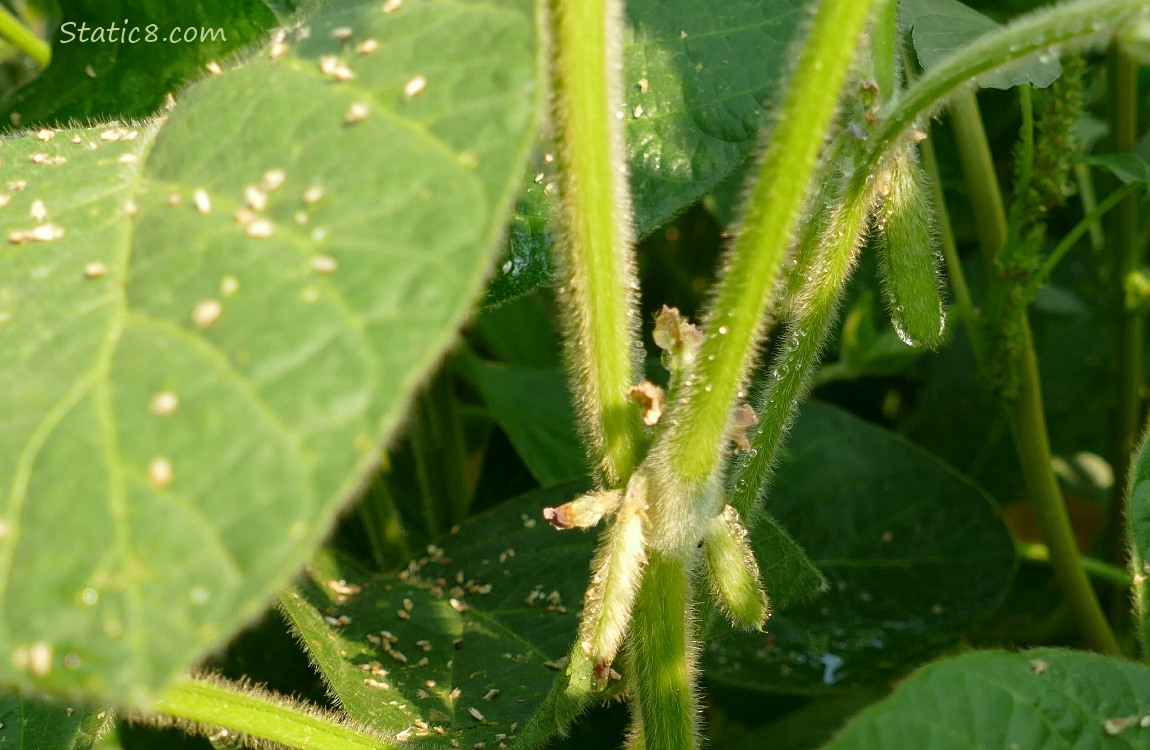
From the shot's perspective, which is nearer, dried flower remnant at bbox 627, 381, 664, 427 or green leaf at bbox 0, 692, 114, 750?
dried flower remnant at bbox 627, 381, 664, 427

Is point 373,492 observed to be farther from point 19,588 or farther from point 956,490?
point 19,588

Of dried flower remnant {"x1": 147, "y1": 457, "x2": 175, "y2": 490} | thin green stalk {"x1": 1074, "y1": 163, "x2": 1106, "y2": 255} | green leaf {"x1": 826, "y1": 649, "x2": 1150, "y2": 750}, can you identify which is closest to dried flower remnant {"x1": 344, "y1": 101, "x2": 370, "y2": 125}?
dried flower remnant {"x1": 147, "y1": 457, "x2": 175, "y2": 490}

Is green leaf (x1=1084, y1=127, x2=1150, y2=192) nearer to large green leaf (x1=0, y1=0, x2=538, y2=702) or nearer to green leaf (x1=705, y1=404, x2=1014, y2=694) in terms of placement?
green leaf (x1=705, y1=404, x2=1014, y2=694)

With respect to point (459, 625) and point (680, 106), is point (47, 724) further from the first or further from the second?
point (680, 106)

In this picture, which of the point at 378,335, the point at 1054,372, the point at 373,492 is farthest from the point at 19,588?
the point at 1054,372

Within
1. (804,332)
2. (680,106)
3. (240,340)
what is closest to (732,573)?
(804,332)

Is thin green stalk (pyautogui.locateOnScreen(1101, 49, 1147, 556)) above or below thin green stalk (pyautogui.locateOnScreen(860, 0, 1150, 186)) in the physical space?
below

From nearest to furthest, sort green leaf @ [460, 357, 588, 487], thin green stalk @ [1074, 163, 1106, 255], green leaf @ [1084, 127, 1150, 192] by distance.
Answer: green leaf @ [1084, 127, 1150, 192]
green leaf @ [460, 357, 588, 487]
thin green stalk @ [1074, 163, 1106, 255]

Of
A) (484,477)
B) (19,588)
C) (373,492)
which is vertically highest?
(19,588)
